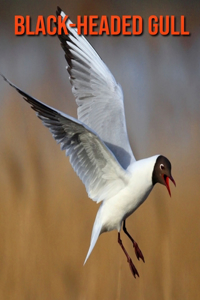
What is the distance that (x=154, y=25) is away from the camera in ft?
8.13

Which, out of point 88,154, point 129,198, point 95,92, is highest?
point 95,92

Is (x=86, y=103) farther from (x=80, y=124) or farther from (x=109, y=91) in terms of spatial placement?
(x=80, y=124)

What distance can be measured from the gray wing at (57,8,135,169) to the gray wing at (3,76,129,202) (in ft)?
0.40

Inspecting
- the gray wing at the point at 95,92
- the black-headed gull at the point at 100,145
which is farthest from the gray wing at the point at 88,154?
the gray wing at the point at 95,92

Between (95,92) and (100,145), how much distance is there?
1.12ft

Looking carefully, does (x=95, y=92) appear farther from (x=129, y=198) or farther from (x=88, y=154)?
(x=129, y=198)

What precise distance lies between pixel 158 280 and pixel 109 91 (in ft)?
4.17

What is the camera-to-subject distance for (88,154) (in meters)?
1.16

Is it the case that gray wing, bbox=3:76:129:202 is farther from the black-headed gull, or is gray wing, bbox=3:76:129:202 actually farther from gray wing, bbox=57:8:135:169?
gray wing, bbox=57:8:135:169

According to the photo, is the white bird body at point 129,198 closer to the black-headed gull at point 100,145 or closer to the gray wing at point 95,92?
the black-headed gull at point 100,145

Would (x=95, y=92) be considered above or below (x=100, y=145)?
above

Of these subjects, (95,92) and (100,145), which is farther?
(95,92)

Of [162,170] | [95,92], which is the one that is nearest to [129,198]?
[162,170]

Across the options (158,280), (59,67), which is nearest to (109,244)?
(158,280)
